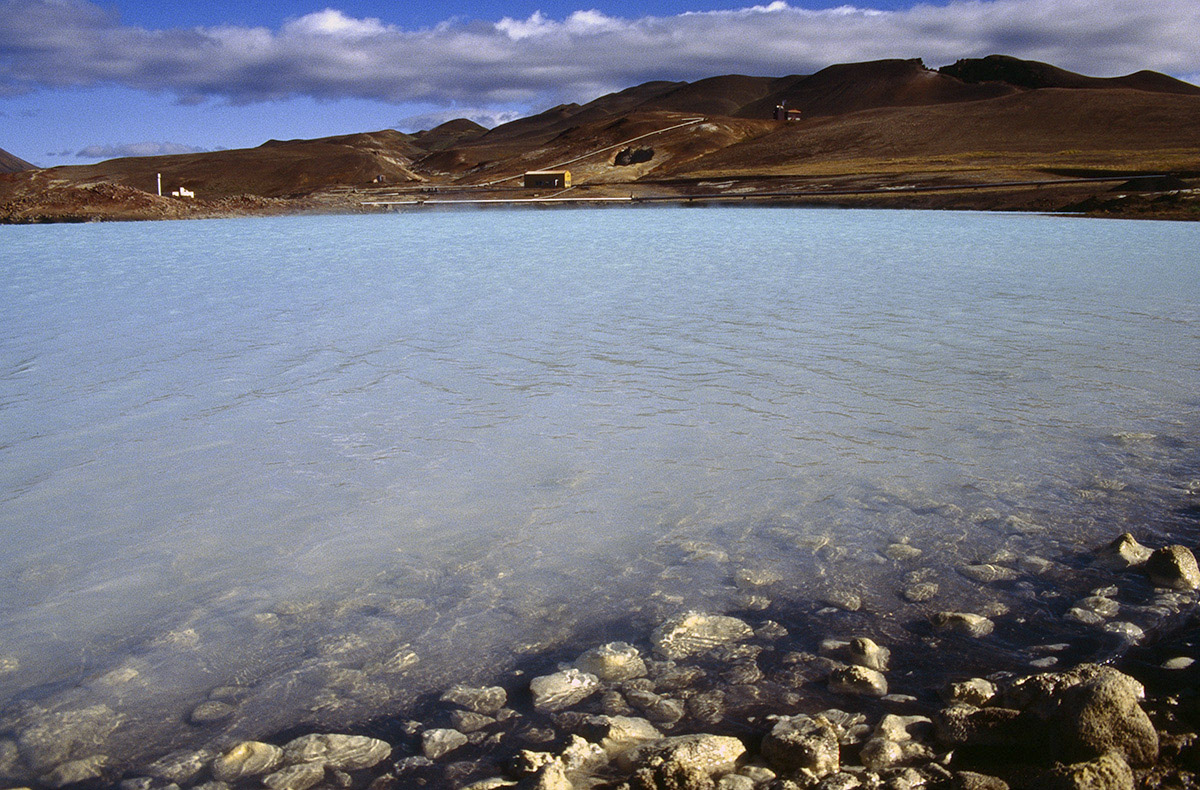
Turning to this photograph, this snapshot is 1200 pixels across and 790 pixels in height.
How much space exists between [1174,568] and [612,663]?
3061mm

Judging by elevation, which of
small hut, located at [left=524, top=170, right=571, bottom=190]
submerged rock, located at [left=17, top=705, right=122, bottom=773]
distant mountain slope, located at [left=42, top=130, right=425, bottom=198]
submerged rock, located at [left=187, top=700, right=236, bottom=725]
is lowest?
submerged rock, located at [left=17, top=705, right=122, bottom=773]

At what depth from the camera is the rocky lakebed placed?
326cm

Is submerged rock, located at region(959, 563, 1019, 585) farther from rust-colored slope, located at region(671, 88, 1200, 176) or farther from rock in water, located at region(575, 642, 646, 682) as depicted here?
rust-colored slope, located at region(671, 88, 1200, 176)

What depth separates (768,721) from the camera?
3711 millimetres

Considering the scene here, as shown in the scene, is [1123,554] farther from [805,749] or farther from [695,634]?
[805,749]

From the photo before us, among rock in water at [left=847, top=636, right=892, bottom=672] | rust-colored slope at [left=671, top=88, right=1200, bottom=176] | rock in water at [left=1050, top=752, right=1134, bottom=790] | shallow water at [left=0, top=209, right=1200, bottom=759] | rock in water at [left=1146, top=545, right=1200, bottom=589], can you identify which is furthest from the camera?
rust-colored slope at [left=671, top=88, right=1200, bottom=176]

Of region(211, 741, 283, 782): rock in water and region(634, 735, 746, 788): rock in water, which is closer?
region(634, 735, 746, 788): rock in water

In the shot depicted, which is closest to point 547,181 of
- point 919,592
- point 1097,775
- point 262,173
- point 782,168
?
point 782,168

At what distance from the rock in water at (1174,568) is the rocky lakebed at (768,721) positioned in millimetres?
158

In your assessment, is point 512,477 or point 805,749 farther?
point 512,477

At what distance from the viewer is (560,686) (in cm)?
400

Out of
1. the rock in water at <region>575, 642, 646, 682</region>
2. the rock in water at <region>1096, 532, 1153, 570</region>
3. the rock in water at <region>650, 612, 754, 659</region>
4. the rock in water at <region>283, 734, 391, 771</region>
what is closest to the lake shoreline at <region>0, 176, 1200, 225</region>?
the rock in water at <region>1096, 532, 1153, 570</region>

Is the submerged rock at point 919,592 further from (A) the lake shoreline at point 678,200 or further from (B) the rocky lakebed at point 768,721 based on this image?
(A) the lake shoreline at point 678,200

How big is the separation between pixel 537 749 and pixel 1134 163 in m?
74.2
